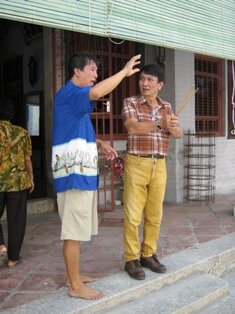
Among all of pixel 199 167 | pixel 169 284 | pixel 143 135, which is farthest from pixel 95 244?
pixel 199 167

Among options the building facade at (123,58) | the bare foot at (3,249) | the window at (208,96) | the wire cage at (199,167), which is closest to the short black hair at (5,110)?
the building facade at (123,58)

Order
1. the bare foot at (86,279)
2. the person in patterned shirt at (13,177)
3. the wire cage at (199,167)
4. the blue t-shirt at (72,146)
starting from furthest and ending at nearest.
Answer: the wire cage at (199,167), the person in patterned shirt at (13,177), the bare foot at (86,279), the blue t-shirt at (72,146)

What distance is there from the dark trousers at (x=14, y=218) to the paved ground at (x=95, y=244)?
174mm

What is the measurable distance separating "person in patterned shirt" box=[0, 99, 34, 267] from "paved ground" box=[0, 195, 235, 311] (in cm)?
27

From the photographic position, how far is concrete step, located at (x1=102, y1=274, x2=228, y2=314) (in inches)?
142

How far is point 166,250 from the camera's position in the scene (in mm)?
4945

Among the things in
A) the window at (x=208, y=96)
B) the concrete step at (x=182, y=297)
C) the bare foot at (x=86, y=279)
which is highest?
the window at (x=208, y=96)

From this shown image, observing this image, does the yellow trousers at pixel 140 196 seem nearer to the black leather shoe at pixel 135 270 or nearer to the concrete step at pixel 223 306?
the black leather shoe at pixel 135 270

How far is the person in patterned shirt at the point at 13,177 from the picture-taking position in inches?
174

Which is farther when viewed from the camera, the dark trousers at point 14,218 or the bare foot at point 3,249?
the bare foot at point 3,249

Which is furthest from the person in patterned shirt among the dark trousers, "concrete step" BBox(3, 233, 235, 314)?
"concrete step" BBox(3, 233, 235, 314)

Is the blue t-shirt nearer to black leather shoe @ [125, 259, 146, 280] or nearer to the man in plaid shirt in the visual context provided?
the man in plaid shirt

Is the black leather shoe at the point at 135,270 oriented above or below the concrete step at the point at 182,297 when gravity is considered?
above

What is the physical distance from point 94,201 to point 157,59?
15.8 ft
